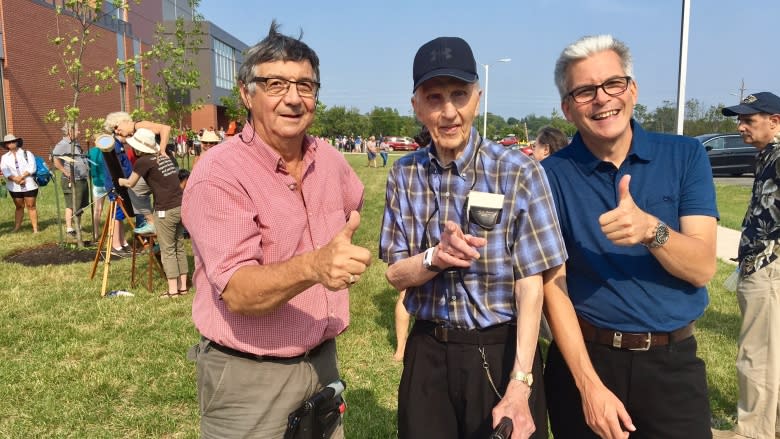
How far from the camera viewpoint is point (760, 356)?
12.3 feet

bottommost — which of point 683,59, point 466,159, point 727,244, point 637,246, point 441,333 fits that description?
point 727,244

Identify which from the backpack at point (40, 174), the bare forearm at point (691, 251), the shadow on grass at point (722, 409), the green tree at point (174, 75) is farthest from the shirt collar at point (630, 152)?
the backpack at point (40, 174)

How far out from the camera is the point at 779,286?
369 cm

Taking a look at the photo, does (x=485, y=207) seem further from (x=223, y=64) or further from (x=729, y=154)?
(x=223, y=64)

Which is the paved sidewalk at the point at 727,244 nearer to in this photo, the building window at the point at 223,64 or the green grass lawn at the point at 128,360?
the green grass lawn at the point at 128,360

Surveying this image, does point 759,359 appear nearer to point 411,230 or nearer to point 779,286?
point 779,286

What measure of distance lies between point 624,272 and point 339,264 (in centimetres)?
123

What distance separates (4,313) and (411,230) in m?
6.36

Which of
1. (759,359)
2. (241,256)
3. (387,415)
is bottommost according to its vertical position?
(387,415)

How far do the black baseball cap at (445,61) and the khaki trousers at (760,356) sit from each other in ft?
9.87

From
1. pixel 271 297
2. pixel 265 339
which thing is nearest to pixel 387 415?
pixel 265 339

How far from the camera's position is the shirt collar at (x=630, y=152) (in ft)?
7.22

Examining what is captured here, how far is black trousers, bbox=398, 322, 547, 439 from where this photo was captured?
209cm

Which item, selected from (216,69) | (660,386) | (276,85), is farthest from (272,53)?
(216,69)
